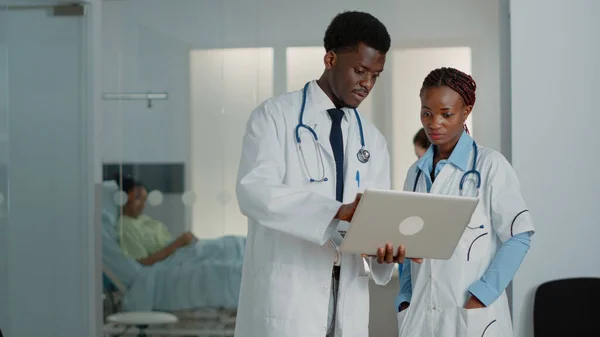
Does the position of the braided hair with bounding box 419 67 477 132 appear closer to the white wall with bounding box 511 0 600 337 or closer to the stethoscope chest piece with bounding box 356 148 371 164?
the stethoscope chest piece with bounding box 356 148 371 164

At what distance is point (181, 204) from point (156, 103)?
0.56 m

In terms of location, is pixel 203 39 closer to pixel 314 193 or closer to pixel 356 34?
pixel 356 34

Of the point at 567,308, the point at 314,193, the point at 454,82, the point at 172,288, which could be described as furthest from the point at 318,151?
the point at 172,288

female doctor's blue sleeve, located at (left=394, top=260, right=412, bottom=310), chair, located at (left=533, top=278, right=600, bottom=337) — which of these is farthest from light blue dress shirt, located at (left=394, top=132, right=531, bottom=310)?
chair, located at (left=533, top=278, right=600, bottom=337)

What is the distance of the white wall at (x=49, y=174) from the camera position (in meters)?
4.51

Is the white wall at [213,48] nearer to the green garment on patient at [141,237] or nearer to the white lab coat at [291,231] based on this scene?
the green garment on patient at [141,237]

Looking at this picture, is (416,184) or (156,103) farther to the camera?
(156,103)

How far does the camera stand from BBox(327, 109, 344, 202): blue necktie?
2.31 metres

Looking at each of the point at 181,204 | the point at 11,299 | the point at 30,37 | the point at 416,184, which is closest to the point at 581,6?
the point at 416,184

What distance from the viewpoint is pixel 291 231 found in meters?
2.14

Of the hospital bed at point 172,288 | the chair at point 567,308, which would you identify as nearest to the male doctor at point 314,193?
the chair at point 567,308

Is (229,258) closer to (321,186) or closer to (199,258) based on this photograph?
(199,258)

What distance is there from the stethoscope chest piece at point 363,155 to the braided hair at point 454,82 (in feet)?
1.14

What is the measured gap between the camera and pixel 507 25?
425cm
